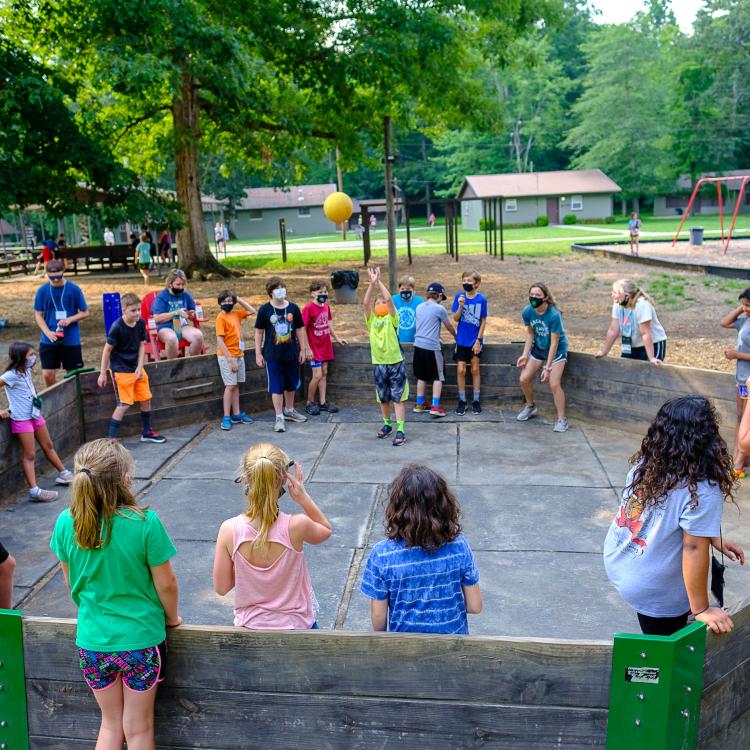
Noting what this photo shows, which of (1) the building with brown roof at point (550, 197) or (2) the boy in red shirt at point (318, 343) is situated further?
(1) the building with brown roof at point (550, 197)

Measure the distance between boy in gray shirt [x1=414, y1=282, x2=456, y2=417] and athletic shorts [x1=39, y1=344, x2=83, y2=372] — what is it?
12.5 feet

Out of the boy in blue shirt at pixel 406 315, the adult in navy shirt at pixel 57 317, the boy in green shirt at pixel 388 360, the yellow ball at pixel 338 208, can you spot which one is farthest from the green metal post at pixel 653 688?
the yellow ball at pixel 338 208

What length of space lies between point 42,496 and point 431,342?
14.1 feet

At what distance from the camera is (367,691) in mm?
3064

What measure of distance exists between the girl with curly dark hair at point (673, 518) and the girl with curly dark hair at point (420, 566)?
26.3 inches

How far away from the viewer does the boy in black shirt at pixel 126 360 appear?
27.8ft

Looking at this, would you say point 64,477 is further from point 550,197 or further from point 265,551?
point 550,197

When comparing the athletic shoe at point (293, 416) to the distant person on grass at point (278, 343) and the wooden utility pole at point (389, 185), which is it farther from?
the wooden utility pole at point (389, 185)

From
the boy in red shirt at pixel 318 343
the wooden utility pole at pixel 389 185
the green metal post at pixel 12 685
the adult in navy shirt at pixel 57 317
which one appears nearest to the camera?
the green metal post at pixel 12 685

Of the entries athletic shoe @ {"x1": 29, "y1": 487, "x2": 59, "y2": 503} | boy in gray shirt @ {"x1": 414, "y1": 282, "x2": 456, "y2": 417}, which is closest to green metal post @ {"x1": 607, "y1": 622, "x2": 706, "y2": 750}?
athletic shoe @ {"x1": 29, "y1": 487, "x2": 59, "y2": 503}

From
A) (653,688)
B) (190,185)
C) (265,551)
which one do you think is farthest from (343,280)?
(653,688)

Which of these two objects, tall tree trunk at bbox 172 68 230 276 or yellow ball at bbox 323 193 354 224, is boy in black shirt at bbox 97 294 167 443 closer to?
yellow ball at bbox 323 193 354 224

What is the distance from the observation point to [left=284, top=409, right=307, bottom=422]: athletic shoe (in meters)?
9.66

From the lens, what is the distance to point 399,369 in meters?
8.86
